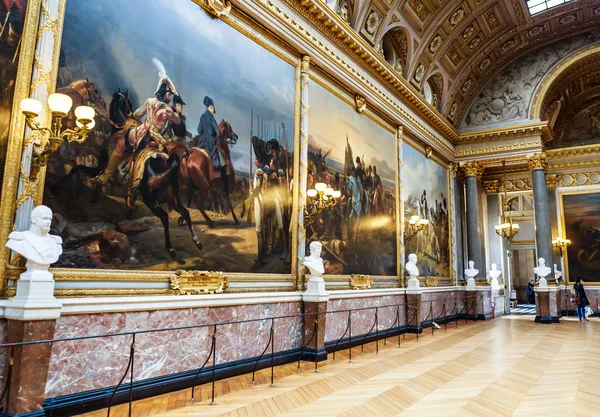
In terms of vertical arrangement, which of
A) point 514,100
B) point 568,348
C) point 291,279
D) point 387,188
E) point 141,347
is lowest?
point 568,348

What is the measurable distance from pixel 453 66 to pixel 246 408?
16.6 m

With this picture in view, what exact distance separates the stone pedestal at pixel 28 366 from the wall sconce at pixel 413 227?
37.2 feet

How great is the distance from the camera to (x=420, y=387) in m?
6.80

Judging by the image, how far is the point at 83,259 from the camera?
18.5ft

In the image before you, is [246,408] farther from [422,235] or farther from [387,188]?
[422,235]

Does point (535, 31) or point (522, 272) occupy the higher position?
point (535, 31)

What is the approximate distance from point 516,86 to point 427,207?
7601mm

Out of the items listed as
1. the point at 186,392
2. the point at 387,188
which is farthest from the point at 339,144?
the point at 186,392

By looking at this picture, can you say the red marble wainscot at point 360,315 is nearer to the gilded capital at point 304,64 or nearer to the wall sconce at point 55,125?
the gilded capital at point 304,64

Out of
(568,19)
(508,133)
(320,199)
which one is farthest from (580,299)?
(320,199)

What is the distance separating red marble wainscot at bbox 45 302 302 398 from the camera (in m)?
5.36

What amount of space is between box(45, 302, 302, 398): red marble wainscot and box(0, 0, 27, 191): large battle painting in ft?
6.93

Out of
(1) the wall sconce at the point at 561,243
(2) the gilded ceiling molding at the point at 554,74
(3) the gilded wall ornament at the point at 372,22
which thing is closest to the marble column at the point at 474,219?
(2) the gilded ceiling molding at the point at 554,74

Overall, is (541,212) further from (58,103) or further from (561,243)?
(58,103)
